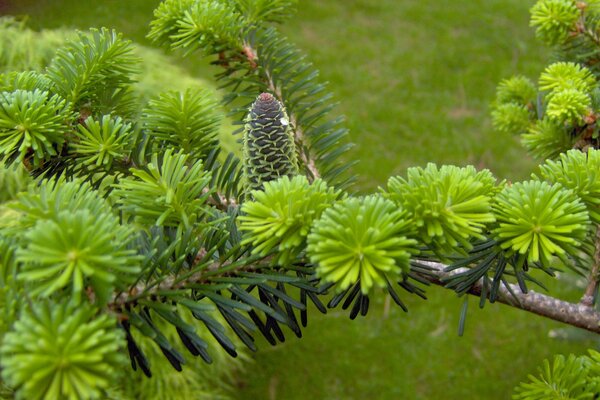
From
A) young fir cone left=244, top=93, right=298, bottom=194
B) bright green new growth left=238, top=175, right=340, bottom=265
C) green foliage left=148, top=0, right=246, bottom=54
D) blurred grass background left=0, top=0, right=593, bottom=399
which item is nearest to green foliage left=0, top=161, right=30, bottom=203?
blurred grass background left=0, top=0, right=593, bottom=399

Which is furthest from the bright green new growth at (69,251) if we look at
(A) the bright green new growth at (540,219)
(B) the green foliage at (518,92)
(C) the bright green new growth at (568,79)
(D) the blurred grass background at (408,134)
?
(D) the blurred grass background at (408,134)

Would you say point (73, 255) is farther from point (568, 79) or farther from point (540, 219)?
point (568, 79)

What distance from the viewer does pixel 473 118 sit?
2570mm

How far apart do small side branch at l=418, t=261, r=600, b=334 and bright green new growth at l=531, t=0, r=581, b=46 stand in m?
0.36

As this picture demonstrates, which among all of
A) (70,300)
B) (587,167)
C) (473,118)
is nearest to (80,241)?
(70,300)

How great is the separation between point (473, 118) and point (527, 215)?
7.74 ft

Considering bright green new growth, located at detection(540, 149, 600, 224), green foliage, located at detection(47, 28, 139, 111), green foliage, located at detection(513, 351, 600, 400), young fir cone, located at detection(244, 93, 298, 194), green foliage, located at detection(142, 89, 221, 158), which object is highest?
green foliage, located at detection(47, 28, 139, 111)

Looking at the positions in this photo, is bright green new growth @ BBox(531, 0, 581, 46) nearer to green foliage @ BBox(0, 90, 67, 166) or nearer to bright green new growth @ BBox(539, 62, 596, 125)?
bright green new growth @ BBox(539, 62, 596, 125)

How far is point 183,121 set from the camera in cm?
48

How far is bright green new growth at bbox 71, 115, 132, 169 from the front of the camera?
0.43 metres

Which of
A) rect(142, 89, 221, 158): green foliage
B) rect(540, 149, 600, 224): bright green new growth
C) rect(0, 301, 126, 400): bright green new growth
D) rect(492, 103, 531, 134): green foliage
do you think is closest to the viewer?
rect(0, 301, 126, 400): bright green new growth

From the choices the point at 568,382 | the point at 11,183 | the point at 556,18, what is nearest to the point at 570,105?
the point at 556,18

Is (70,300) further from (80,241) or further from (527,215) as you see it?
(527,215)

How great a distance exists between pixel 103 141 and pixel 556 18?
518 mm
